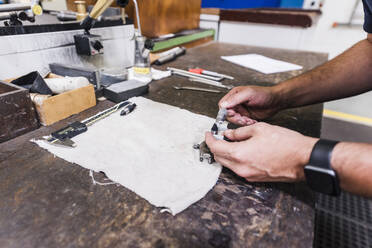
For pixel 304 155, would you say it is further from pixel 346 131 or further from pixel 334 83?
pixel 346 131

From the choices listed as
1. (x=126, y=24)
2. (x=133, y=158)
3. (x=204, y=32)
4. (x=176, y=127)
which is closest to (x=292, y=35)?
(x=204, y=32)

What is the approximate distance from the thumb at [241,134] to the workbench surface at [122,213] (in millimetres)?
85

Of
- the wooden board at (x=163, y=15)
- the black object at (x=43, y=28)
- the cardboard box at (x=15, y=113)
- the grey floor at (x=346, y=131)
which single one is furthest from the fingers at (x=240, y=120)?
the grey floor at (x=346, y=131)

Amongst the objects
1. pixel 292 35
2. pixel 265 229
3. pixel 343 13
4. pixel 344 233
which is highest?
pixel 343 13

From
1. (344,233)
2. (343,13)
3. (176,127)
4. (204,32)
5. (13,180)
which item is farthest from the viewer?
(343,13)

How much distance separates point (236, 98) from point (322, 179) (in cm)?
38

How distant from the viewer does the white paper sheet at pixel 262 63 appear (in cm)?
133

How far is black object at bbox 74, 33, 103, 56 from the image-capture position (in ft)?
2.96

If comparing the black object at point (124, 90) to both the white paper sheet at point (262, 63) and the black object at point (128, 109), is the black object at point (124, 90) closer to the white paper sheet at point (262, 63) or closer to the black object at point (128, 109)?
the black object at point (128, 109)

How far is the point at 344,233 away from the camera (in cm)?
113

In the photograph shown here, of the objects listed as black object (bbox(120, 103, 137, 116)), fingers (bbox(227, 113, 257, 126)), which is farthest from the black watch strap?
black object (bbox(120, 103, 137, 116))

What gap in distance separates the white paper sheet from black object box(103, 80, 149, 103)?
2.44ft

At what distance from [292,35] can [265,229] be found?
2.22 metres

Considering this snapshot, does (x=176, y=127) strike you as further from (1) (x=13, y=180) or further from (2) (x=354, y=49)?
(2) (x=354, y=49)
